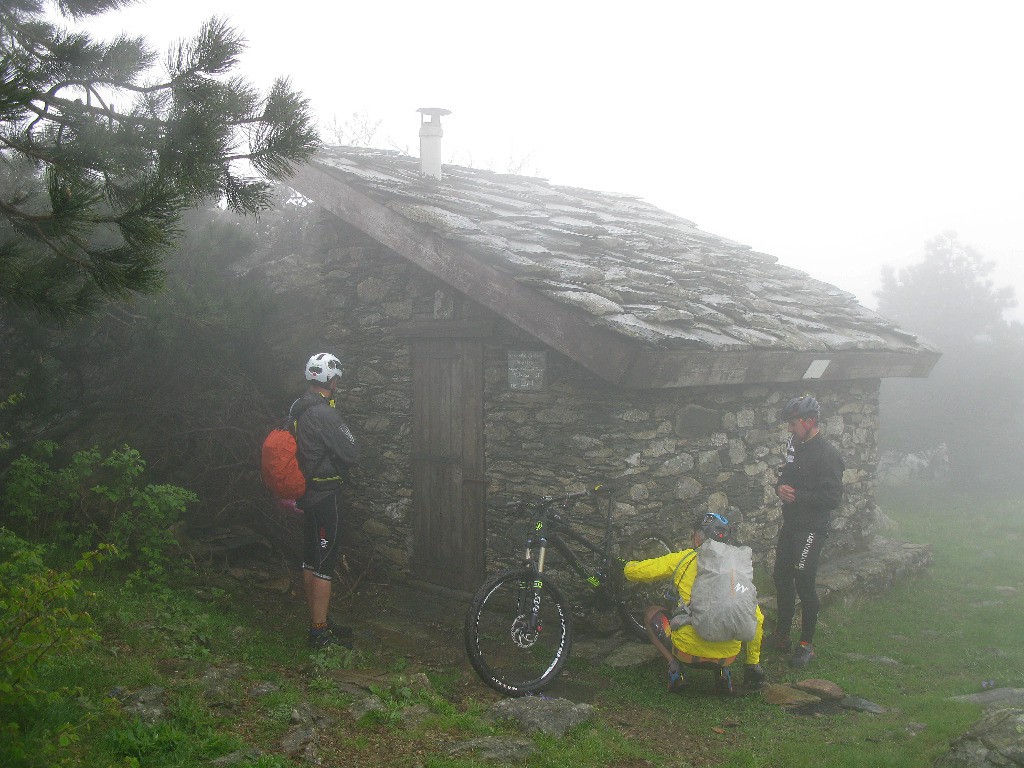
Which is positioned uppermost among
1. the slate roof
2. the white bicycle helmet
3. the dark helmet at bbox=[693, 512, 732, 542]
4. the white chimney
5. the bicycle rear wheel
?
the white chimney

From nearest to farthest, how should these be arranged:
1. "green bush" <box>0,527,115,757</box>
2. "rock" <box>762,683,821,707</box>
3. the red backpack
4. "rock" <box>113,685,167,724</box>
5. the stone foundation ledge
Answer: "green bush" <box>0,527,115,757</box>, "rock" <box>113,685,167,724</box>, "rock" <box>762,683,821,707</box>, the red backpack, the stone foundation ledge

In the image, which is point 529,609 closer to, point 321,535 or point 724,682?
point 724,682

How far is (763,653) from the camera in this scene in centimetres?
587

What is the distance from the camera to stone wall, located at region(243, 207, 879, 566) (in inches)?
231

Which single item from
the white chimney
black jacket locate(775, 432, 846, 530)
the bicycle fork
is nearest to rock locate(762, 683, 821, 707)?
black jacket locate(775, 432, 846, 530)

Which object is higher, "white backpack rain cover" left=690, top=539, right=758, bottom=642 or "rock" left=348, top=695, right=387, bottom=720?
"white backpack rain cover" left=690, top=539, right=758, bottom=642

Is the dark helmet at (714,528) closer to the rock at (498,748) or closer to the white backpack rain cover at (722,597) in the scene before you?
the white backpack rain cover at (722,597)

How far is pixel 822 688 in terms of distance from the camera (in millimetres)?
5176

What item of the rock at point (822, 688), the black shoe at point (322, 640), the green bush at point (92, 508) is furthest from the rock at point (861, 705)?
the green bush at point (92, 508)

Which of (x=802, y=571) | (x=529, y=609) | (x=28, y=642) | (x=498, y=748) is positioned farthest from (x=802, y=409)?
(x=28, y=642)

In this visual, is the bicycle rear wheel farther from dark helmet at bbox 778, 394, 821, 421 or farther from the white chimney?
the white chimney

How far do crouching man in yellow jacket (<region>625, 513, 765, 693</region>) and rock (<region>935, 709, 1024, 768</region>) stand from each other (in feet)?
4.30

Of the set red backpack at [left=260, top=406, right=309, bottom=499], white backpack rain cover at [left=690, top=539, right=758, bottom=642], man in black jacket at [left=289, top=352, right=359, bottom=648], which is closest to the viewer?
white backpack rain cover at [left=690, top=539, right=758, bottom=642]

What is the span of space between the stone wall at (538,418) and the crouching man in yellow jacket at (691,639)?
82 cm
